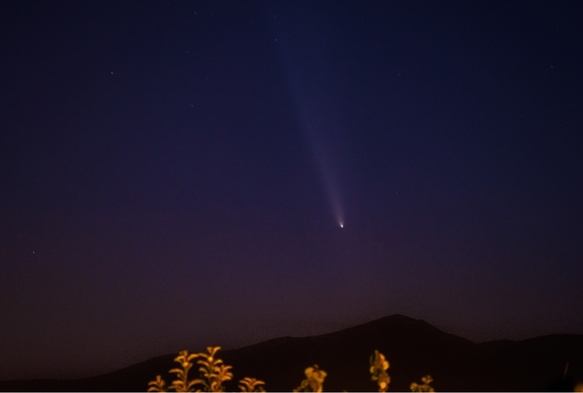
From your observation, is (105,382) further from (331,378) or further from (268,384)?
(331,378)

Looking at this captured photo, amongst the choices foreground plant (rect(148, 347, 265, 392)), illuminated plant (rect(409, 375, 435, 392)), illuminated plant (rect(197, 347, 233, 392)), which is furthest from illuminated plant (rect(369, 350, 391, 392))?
illuminated plant (rect(197, 347, 233, 392))

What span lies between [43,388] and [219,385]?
45753 mm

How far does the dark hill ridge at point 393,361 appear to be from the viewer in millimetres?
35375

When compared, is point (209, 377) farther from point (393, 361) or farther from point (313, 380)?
point (393, 361)

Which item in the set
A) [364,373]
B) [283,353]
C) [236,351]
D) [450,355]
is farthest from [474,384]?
[236,351]

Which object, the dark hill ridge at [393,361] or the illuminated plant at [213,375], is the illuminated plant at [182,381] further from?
the dark hill ridge at [393,361]

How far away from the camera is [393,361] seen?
4425 centimetres

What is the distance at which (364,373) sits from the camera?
38.9m

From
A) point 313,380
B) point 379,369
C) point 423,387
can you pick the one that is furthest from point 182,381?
point 423,387

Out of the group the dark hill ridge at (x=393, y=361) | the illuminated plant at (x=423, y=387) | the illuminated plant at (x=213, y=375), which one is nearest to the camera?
the illuminated plant at (x=213, y=375)

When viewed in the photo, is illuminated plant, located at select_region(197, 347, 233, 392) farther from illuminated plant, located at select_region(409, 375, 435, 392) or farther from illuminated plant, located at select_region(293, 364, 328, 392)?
illuminated plant, located at select_region(409, 375, 435, 392)

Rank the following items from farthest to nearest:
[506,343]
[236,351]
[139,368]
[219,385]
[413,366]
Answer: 1. [236,351]
2. [139,368]
3. [506,343]
4. [413,366]
5. [219,385]

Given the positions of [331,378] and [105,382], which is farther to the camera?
[105,382]

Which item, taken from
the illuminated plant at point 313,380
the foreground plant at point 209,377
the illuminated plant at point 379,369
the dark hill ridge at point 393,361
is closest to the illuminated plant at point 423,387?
the illuminated plant at point 379,369
